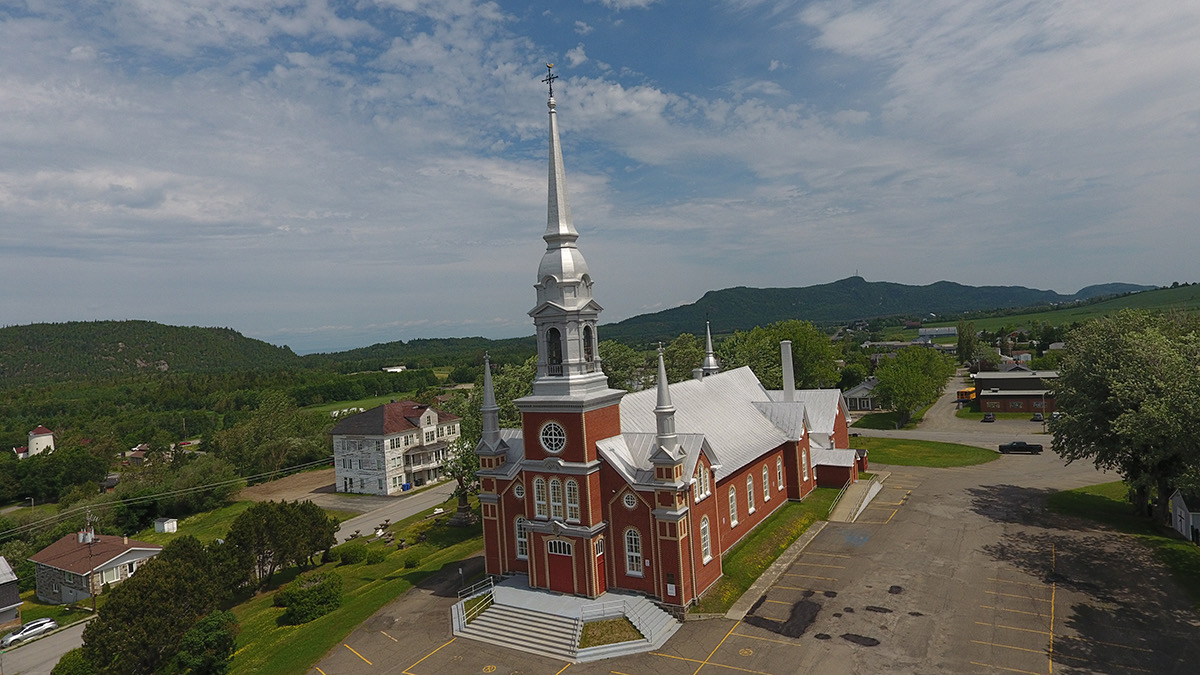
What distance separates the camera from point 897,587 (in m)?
30.3

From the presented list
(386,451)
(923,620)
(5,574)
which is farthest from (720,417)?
(5,574)

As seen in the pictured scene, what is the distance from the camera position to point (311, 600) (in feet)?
109

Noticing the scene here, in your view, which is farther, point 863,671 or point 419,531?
point 419,531

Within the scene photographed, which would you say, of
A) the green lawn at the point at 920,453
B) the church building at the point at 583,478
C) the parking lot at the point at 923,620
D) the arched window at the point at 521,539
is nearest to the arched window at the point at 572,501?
the church building at the point at 583,478

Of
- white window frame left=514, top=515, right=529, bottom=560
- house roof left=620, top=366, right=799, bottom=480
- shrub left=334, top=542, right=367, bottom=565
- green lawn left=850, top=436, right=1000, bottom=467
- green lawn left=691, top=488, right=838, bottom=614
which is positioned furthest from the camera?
green lawn left=850, top=436, right=1000, bottom=467

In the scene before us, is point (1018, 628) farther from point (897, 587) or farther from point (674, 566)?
point (674, 566)

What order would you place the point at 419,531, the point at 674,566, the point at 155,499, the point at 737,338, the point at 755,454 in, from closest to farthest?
the point at 674,566 → the point at 755,454 → the point at 419,531 → the point at 155,499 → the point at 737,338

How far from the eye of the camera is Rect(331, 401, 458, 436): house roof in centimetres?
7262

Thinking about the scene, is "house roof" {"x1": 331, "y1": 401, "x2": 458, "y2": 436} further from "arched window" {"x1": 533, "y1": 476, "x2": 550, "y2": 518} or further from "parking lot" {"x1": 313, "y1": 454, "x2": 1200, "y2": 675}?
"arched window" {"x1": 533, "y1": 476, "x2": 550, "y2": 518}

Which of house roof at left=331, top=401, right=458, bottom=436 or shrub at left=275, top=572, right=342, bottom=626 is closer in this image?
shrub at left=275, top=572, right=342, bottom=626

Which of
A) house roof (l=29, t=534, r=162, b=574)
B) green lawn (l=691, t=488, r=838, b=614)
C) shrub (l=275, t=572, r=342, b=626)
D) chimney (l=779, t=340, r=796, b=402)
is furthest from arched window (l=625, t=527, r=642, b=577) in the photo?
house roof (l=29, t=534, r=162, b=574)

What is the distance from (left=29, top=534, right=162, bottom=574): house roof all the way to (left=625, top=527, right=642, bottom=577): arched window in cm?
4133

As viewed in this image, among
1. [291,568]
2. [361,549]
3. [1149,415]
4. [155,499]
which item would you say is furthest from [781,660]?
[155,499]

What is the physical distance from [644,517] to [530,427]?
6753 mm
